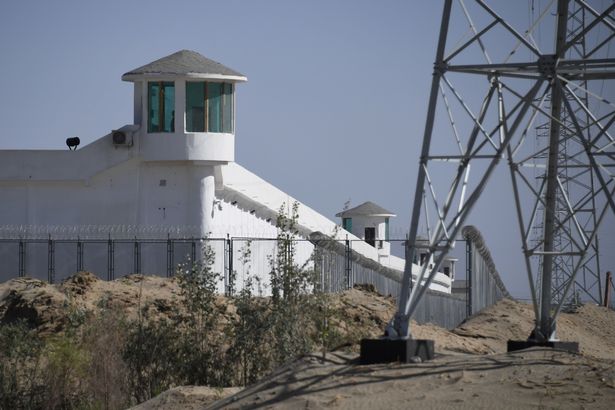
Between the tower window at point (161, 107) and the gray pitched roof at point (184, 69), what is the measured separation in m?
0.52

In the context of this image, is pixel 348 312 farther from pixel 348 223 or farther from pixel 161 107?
pixel 348 223

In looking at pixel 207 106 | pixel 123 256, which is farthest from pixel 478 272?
pixel 207 106

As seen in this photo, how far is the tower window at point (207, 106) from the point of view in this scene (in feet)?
147

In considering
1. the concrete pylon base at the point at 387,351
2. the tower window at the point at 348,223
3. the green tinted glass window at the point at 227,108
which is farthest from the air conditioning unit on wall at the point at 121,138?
the concrete pylon base at the point at 387,351

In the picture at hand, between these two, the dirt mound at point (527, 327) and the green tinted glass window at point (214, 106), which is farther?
the green tinted glass window at point (214, 106)

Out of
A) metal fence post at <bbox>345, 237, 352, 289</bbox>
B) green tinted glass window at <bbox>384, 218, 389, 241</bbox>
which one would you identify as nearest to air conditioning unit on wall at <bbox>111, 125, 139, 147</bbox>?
metal fence post at <bbox>345, 237, 352, 289</bbox>

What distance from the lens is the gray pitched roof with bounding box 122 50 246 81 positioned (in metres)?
44.3

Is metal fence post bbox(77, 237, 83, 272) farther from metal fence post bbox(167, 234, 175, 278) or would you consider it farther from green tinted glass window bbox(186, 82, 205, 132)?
green tinted glass window bbox(186, 82, 205, 132)

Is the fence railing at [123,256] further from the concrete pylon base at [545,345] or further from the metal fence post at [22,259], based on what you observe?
the concrete pylon base at [545,345]

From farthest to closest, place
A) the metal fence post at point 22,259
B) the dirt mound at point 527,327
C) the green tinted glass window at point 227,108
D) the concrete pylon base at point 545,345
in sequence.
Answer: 1. the green tinted glass window at point 227,108
2. the metal fence post at point 22,259
3. the dirt mound at point 527,327
4. the concrete pylon base at point 545,345

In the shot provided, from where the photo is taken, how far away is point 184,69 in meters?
44.4

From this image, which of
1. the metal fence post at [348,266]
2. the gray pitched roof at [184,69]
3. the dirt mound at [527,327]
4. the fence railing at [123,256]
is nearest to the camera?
the dirt mound at [527,327]

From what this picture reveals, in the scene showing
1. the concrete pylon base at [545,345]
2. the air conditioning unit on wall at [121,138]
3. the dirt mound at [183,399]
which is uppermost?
the air conditioning unit on wall at [121,138]

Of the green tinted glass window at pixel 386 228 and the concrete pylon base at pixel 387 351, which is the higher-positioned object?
the green tinted glass window at pixel 386 228
